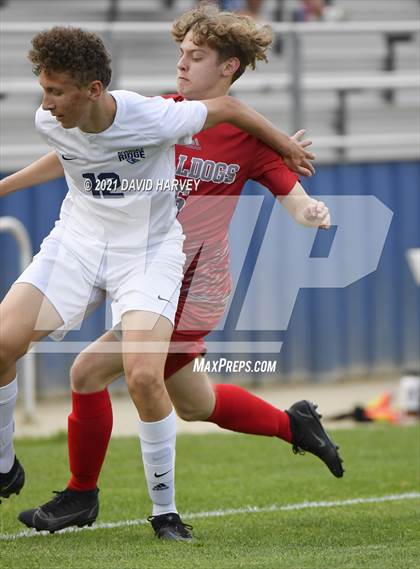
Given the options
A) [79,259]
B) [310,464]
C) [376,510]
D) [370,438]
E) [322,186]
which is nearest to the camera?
[79,259]

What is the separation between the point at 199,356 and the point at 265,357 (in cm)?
537

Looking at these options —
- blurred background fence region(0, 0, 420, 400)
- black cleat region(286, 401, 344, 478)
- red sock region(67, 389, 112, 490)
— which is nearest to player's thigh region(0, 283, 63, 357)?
red sock region(67, 389, 112, 490)

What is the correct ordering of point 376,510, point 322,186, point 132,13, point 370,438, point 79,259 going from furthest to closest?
point 132,13
point 322,186
point 370,438
point 376,510
point 79,259

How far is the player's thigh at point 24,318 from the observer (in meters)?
4.86

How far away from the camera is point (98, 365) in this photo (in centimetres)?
530

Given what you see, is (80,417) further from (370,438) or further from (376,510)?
(370,438)

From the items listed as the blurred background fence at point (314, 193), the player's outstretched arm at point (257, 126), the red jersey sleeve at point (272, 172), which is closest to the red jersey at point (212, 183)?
the red jersey sleeve at point (272, 172)

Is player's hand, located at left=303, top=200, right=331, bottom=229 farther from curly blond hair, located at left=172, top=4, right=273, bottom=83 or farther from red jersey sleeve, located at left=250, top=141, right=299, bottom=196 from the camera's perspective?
curly blond hair, located at left=172, top=4, right=273, bottom=83

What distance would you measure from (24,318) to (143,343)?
475 millimetres

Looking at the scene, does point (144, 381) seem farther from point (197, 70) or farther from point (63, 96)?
point (197, 70)

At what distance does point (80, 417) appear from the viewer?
5.39 meters

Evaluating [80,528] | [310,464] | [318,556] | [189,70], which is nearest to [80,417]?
[80,528]

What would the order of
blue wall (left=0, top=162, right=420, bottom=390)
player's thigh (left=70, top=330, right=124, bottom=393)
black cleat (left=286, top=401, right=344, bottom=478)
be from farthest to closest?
blue wall (left=0, top=162, right=420, bottom=390), black cleat (left=286, top=401, right=344, bottom=478), player's thigh (left=70, top=330, right=124, bottom=393)

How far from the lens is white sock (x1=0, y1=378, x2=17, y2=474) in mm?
5090
